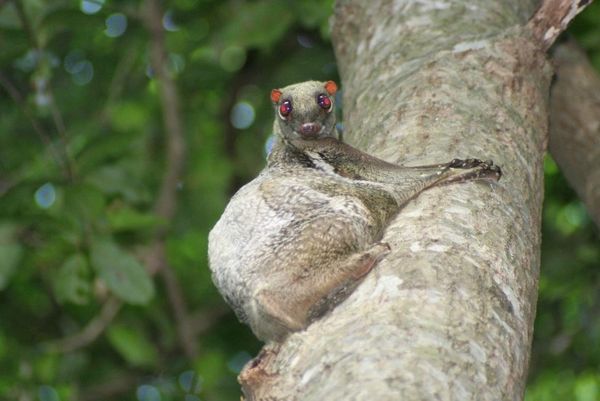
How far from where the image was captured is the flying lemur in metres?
2.73

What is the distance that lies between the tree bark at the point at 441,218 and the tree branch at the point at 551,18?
0.4 inches

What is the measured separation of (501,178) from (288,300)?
99 cm

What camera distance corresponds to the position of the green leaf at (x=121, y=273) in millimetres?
5133

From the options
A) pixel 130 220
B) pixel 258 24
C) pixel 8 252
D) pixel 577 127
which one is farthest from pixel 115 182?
pixel 577 127

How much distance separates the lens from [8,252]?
522 centimetres

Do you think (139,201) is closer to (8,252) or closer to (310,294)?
(8,252)

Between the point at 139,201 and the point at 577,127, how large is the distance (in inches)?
101

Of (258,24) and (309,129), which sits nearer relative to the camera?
(309,129)

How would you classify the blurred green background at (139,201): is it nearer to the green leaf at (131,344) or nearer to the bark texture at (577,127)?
the green leaf at (131,344)

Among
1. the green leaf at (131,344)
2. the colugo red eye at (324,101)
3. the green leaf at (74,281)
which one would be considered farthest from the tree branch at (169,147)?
the colugo red eye at (324,101)

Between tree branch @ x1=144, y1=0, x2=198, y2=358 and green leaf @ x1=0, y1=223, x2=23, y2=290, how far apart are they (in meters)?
1.17

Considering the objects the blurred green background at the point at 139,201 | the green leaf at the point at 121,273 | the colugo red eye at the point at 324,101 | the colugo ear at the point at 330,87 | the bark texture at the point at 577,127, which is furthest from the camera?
the blurred green background at the point at 139,201

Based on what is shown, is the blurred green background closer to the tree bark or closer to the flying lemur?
the tree bark

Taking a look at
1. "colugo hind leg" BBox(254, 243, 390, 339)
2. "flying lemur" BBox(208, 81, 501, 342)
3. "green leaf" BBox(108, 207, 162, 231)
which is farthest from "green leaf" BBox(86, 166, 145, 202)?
"colugo hind leg" BBox(254, 243, 390, 339)
